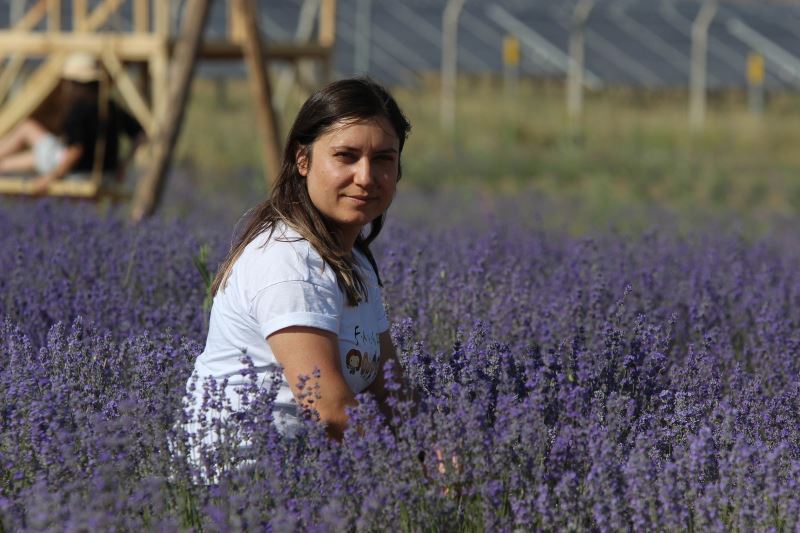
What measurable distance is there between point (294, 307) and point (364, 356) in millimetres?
309

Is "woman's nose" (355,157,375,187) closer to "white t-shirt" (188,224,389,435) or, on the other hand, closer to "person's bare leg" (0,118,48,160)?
"white t-shirt" (188,224,389,435)

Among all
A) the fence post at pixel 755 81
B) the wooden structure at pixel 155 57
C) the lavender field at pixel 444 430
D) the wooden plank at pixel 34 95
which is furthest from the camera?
the fence post at pixel 755 81

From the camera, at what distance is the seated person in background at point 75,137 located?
832 centimetres

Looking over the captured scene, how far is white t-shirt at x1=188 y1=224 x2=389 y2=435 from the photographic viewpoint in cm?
269

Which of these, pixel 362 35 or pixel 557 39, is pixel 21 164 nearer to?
pixel 362 35

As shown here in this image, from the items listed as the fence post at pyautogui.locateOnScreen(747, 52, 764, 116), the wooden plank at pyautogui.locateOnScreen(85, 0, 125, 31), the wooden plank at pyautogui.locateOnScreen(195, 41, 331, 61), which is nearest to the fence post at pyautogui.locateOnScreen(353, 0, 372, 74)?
the fence post at pyautogui.locateOnScreen(747, 52, 764, 116)

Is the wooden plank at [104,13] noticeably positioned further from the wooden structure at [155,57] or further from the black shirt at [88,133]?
the black shirt at [88,133]

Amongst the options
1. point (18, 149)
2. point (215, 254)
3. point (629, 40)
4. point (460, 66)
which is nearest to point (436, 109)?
point (460, 66)

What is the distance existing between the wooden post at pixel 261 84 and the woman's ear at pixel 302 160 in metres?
4.37

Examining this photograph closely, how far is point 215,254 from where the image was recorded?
4789mm

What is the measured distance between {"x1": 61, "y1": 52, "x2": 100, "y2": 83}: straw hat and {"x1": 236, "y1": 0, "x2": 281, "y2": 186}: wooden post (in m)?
1.44

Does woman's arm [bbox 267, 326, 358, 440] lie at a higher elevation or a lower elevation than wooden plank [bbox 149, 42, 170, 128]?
lower

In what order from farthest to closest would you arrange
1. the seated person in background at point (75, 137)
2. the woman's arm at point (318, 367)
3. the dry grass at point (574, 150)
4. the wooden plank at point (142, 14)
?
the dry grass at point (574, 150) < the wooden plank at point (142, 14) < the seated person in background at point (75, 137) < the woman's arm at point (318, 367)

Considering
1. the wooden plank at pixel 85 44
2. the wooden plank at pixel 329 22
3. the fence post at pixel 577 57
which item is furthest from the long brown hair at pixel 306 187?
the fence post at pixel 577 57
